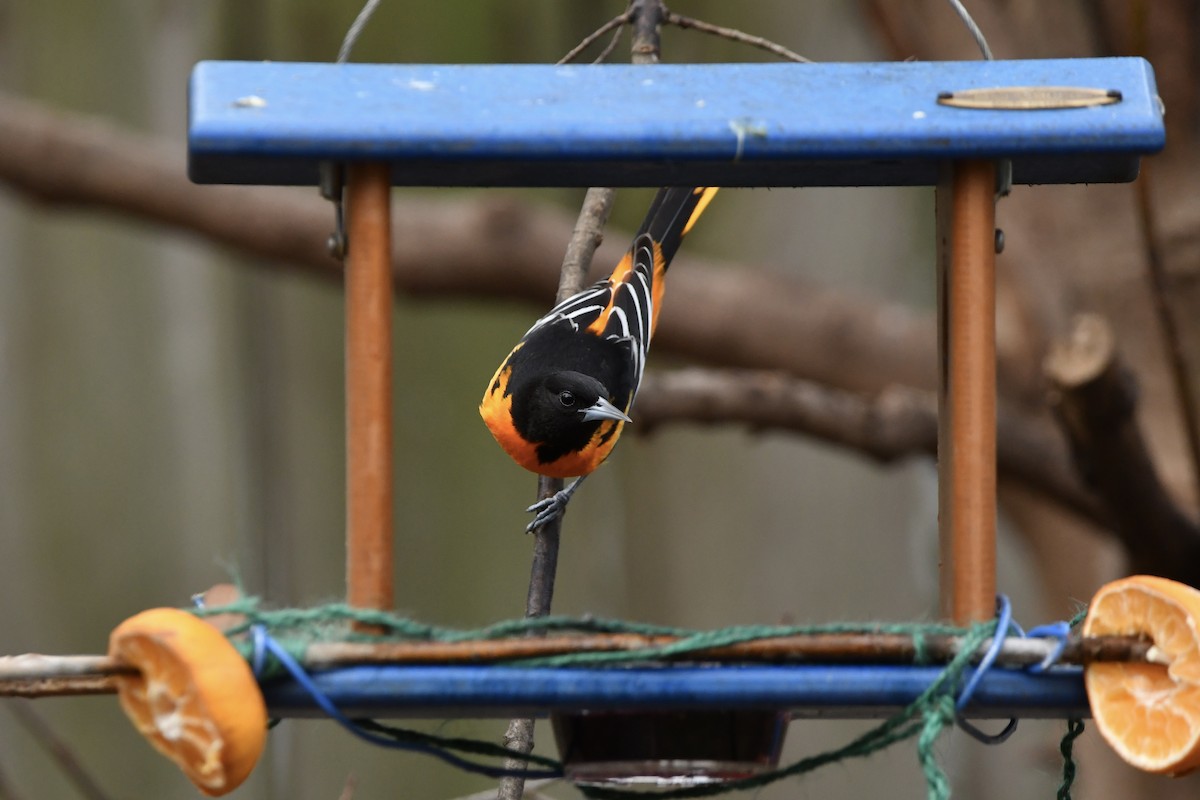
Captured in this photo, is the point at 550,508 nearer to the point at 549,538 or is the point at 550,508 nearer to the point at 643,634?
the point at 549,538

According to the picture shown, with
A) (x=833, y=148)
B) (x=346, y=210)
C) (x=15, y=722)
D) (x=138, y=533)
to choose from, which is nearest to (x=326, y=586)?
(x=138, y=533)

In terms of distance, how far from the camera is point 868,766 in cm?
403

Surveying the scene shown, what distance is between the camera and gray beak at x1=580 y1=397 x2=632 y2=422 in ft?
9.39

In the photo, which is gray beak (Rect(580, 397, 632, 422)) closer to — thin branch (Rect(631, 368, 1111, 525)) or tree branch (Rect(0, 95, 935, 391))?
thin branch (Rect(631, 368, 1111, 525))

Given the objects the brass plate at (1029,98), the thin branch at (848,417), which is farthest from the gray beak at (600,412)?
the brass plate at (1029,98)

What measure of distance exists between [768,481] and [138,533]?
5.42 ft

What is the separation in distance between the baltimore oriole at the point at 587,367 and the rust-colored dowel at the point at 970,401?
128cm

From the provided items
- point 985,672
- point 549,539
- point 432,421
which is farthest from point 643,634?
point 432,421

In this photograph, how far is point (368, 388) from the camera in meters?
1.51

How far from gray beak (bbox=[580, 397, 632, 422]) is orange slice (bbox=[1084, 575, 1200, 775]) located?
5.20ft

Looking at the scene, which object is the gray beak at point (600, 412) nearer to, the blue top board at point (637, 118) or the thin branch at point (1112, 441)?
the thin branch at point (1112, 441)

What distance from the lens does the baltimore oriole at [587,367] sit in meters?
2.83

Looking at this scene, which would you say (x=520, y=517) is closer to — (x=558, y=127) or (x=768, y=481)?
(x=768, y=481)

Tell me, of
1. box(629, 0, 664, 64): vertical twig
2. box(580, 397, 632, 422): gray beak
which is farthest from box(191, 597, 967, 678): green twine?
box(580, 397, 632, 422): gray beak
